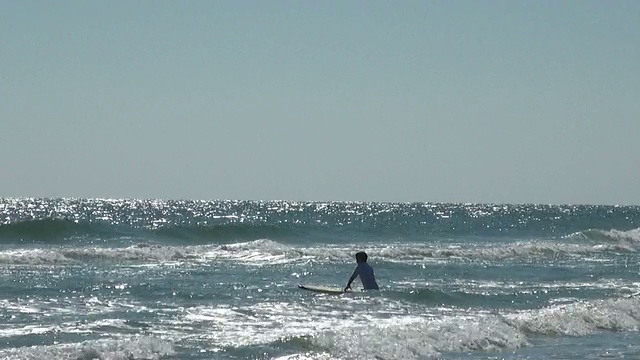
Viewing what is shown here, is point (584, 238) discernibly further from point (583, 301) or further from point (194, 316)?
point (194, 316)

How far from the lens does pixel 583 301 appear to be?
70.2 feet

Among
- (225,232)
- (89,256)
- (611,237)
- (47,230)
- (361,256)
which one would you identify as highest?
(47,230)

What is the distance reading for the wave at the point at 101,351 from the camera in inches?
519

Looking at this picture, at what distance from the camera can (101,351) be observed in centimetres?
1341

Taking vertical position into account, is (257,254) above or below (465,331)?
above

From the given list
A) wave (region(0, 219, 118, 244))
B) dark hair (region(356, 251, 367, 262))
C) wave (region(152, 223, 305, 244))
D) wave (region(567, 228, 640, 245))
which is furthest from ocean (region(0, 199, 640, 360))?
wave (region(567, 228, 640, 245))

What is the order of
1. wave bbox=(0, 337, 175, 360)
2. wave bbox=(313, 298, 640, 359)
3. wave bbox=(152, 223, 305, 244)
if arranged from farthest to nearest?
wave bbox=(152, 223, 305, 244), wave bbox=(313, 298, 640, 359), wave bbox=(0, 337, 175, 360)

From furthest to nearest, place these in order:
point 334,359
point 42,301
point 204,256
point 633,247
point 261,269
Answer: point 633,247 → point 204,256 → point 261,269 → point 42,301 → point 334,359

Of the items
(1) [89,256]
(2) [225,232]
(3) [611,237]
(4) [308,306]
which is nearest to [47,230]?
(2) [225,232]

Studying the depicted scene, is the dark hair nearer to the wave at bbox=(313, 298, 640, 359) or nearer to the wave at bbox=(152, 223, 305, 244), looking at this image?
the wave at bbox=(313, 298, 640, 359)

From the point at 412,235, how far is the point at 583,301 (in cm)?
3613

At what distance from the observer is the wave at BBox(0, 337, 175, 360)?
43.2 ft

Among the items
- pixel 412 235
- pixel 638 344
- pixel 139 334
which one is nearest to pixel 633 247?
pixel 412 235

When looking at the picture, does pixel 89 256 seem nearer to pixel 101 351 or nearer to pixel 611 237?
pixel 101 351
